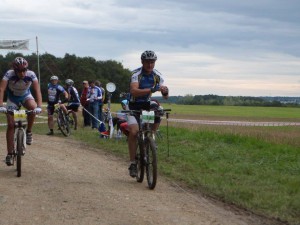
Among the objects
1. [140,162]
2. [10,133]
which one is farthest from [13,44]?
[140,162]

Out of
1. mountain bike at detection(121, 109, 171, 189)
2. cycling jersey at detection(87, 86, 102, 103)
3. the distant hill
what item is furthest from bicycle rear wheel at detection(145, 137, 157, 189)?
the distant hill

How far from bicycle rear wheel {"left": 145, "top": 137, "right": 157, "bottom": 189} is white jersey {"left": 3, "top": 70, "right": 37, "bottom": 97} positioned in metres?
2.65

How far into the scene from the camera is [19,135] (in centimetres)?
884

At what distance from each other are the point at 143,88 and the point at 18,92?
2.49 meters

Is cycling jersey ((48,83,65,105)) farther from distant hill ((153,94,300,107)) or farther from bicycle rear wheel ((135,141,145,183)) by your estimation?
distant hill ((153,94,300,107))

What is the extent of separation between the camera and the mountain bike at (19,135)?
28.4 ft

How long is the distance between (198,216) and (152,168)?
170 cm

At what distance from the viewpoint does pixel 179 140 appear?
1536 cm

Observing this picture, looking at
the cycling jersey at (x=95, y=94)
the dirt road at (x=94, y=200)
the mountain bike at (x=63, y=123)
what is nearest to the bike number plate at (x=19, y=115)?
the dirt road at (x=94, y=200)

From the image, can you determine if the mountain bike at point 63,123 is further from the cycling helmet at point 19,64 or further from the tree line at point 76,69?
the tree line at point 76,69

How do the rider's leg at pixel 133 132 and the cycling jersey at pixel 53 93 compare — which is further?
the cycling jersey at pixel 53 93

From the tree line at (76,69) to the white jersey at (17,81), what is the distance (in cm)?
6240

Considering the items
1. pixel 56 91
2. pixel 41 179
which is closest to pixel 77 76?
pixel 56 91

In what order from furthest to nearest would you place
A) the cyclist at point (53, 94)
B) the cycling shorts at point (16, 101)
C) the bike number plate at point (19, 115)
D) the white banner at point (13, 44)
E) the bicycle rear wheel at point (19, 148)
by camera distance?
the white banner at point (13, 44) < the cyclist at point (53, 94) < the cycling shorts at point (16, 101) < the bike number plate at point (19, 115) < the bicycle rear wheel at point (19, 148)
